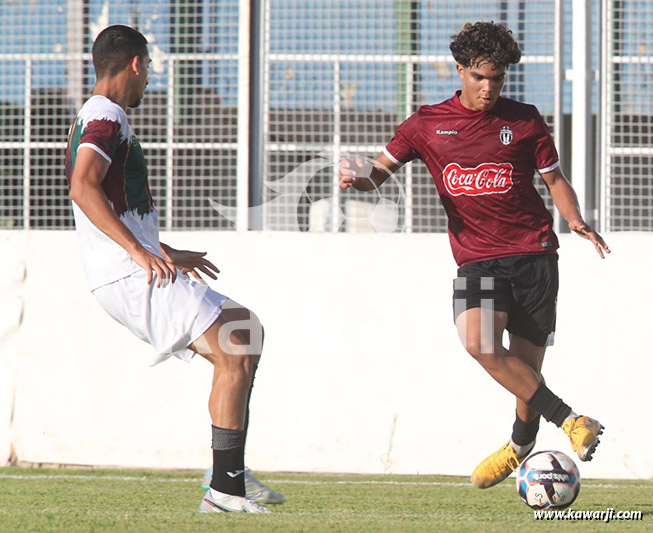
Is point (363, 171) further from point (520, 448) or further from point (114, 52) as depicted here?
point (520, 448)

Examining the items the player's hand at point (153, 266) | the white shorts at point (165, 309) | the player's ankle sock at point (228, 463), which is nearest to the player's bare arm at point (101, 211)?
the player's hand at point (153, 266)

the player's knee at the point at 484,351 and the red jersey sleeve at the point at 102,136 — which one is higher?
the red jersey sleeve at the point at 102,136

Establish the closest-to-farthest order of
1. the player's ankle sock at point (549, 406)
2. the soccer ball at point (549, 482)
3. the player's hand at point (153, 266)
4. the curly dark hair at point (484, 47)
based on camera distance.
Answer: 1. the player's hand at point (153, 266)
2. the soccer ball at point (549, 482)
3. the player's ankle sock at point (549, 406)
4. the curly dark hair at point (484, 47)

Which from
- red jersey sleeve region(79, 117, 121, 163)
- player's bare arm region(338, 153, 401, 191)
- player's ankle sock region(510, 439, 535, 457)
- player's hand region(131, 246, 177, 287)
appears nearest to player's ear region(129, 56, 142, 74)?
red jersey sleeve region(79, 117, 121, 163)

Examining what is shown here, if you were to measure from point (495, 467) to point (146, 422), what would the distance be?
2.64 metres

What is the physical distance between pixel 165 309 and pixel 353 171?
128 centimetres

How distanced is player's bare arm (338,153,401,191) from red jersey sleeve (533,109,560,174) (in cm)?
70

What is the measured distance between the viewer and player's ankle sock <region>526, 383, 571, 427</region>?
5168mm

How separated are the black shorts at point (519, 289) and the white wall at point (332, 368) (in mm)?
1600

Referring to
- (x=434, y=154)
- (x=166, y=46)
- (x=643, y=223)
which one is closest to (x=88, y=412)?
(x=166, y=46)

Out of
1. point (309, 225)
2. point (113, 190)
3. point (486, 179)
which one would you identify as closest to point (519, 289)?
point (486, 179)

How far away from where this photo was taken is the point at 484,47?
532 cm

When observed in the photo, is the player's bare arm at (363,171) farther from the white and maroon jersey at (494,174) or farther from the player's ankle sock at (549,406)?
the player's ankle sock at (549,406)

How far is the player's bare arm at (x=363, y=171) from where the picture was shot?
5.56 metres
